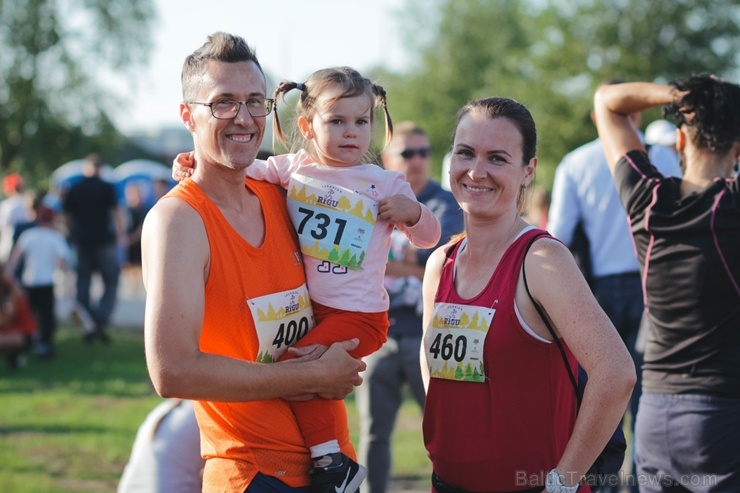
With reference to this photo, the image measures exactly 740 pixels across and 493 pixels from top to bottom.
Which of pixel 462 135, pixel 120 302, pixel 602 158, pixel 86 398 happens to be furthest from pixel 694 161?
pixel 120 302

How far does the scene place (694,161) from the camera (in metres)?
3.71

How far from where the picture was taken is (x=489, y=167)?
2902 mm

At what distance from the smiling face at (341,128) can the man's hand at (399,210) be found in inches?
8.3

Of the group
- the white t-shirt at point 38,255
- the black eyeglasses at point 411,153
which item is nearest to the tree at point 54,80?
the white t-shirt at point 38,255

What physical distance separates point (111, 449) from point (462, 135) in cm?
501

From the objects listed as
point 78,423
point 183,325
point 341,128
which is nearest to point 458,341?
point 183,325

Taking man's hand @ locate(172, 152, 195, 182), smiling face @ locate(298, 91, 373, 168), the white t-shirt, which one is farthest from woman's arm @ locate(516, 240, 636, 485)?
the white t-shirt

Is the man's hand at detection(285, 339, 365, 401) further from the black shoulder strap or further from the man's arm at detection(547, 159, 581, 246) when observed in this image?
the man's arm at detection(547, 159, 581, 246)

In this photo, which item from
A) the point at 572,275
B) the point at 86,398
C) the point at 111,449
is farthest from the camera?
the point at 86,398

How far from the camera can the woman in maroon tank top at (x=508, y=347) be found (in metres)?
2.68

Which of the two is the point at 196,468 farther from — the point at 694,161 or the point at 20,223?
the point at 20,223

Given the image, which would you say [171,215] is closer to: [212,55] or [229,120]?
[229,120]

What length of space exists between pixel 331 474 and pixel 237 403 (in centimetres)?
37

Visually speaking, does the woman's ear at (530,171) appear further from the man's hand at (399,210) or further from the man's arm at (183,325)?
the man's arm at (183,325)
